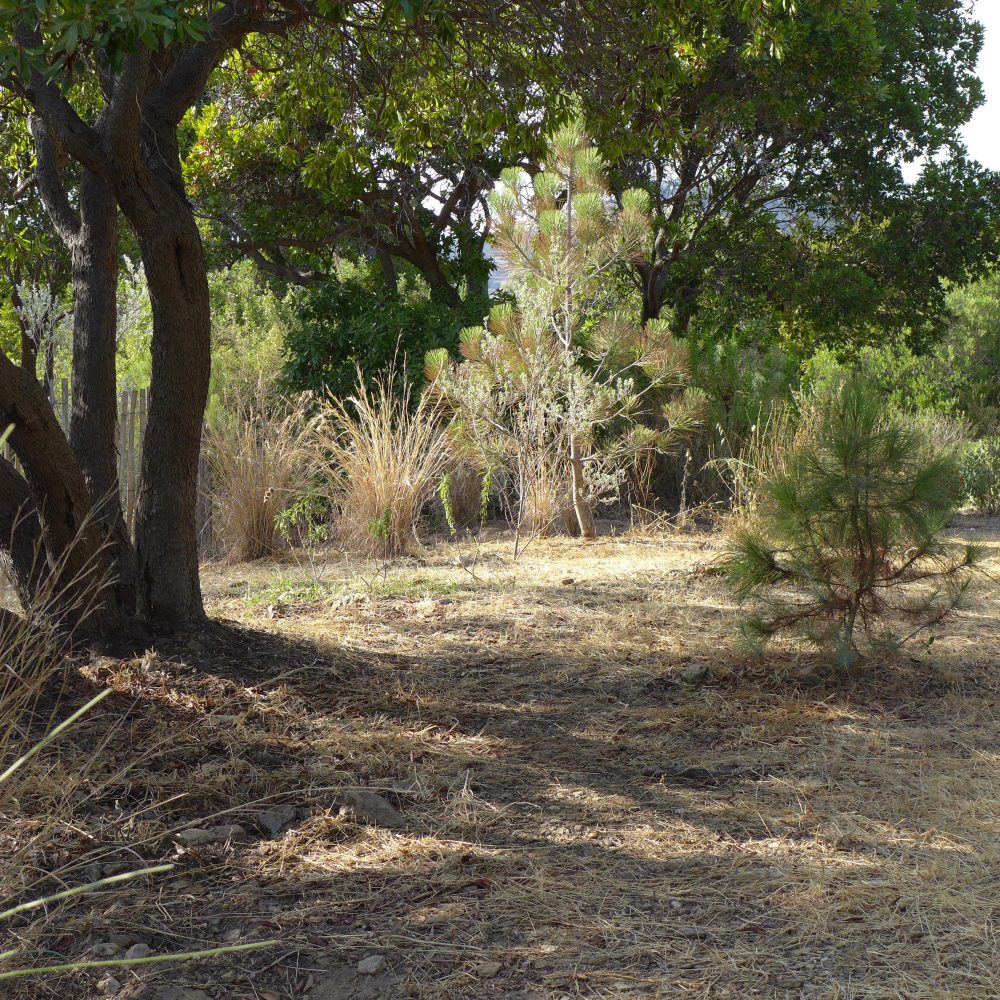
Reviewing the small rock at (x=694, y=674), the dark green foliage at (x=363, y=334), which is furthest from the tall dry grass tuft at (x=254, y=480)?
the small rock at (x=694, y=674)

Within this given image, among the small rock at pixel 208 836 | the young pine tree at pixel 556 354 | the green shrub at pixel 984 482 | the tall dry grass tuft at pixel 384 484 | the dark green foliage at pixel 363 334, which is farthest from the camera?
the dark green foliage at pixel 363 334

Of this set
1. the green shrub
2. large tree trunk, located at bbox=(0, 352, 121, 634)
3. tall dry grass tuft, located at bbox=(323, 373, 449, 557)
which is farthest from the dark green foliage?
large tree trunk, located at bbox=(0, 352, 121, 634)

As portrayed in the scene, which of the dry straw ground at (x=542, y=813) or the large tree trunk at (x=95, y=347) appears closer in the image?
the dry straw ground at (x=542, y=813)

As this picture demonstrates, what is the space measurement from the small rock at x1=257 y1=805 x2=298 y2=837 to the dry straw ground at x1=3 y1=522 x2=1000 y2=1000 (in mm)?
29

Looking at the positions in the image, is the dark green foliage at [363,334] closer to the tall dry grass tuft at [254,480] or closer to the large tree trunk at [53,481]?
the tall dry grass tuft at [254,480]

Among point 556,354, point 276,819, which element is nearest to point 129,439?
point 556,354

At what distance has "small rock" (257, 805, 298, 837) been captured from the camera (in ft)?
9.64

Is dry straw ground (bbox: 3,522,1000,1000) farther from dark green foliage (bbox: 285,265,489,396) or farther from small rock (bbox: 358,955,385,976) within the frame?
dark green foliage (bbox: 285,265,489,396)

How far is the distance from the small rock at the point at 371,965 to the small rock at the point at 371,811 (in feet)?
2.26

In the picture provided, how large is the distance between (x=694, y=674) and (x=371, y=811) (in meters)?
1.79

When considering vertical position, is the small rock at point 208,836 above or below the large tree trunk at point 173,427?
below

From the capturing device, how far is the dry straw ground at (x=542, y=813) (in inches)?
89.9

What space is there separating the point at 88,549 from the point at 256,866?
5.22 ft

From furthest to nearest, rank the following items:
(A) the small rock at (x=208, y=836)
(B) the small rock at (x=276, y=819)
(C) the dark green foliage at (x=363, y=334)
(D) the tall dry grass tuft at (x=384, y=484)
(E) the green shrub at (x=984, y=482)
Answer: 1. (C) the dark green foliage at (x=363, y=334)
2. (E) the green shrub at (x=984, y=482)
3. (D) the tall dry grass tuft at (x=384, y=484)
4. (B) the small rock at (x=276, y=819)
5. (A) the small rock at (x=208, y=836)
